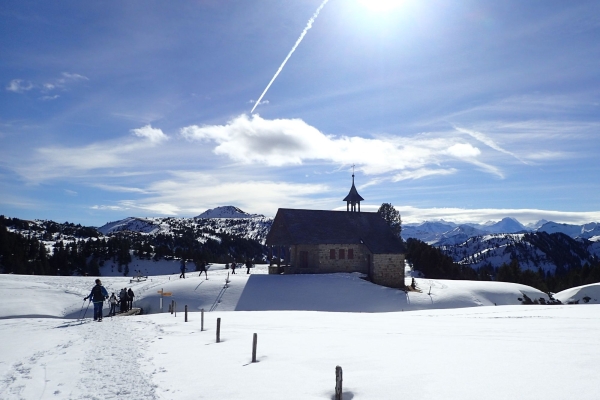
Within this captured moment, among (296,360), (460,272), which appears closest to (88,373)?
(296,360)

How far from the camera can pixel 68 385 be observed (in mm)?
8820

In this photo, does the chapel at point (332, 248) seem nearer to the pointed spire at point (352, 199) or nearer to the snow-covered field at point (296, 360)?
the pointed spire at point (352, 199)

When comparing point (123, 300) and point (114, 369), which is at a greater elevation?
point (114, 369)

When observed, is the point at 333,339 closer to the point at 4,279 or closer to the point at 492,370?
the point at 492,370

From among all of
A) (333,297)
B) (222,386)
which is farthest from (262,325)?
(333,297)

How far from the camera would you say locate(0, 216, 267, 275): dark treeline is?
6383 cm

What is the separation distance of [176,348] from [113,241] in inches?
3853

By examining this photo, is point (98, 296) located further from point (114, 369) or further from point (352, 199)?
point (352, 199)

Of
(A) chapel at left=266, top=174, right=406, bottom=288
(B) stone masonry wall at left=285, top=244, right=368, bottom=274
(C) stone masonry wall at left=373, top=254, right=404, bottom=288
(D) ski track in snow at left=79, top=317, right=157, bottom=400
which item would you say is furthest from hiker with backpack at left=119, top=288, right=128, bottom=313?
(C) stone masonry wall at left=373, top=254, right=404, bottom=288

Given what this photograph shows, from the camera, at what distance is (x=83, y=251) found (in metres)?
90.6

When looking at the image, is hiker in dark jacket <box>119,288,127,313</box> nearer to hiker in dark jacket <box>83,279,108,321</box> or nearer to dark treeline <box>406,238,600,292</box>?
hiker in dark jacket <box>83,279,108,321</box>

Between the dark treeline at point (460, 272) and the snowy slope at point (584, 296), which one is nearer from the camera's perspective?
the snowy slope at point (584, 296)

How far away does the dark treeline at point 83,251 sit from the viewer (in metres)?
63.8

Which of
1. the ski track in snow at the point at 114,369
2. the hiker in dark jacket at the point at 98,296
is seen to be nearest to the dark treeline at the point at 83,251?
the hiker in dark jacket at the point at 98,296
